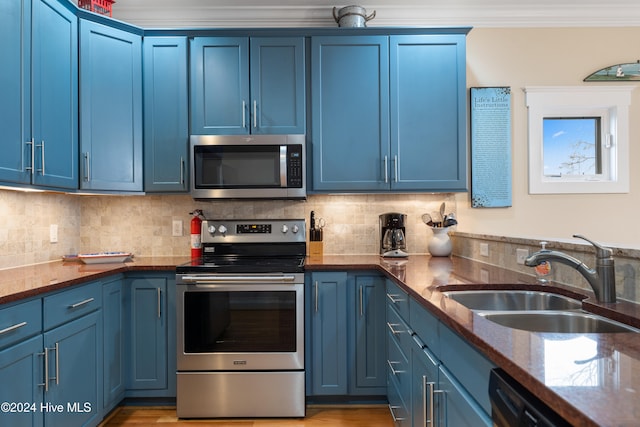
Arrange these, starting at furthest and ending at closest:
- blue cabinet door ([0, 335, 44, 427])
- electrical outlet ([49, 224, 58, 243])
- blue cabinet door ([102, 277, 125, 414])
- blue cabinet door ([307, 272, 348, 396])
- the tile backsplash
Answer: the tile backsplash → electrical outlet ([49, 224, 58, 243]) → blue cabinet door ([307, 272, 348, 396]) → blue cabinet door ([102, 277, 125, 414]) → blue cabinet door ([0, 335, 44, 427])

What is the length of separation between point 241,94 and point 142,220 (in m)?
1.20

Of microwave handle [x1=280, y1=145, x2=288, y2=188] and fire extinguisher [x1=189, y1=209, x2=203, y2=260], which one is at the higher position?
microwave handle [x1=280, y1=145, x2=288, y2=188]

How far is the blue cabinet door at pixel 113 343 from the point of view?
2.10 m

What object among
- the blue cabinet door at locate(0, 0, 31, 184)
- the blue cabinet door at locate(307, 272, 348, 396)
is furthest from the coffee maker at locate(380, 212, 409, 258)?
the blue cabinet door at locate(0, 0, 31, 184)

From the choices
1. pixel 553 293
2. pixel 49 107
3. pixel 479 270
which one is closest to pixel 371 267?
pixel 479 270

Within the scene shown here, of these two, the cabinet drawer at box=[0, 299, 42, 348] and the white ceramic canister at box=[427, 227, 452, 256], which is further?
the white ceramic canister at box=[427, 227, 452, 256]

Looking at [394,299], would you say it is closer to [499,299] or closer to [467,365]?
[499,299]

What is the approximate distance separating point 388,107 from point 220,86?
3.75 ft

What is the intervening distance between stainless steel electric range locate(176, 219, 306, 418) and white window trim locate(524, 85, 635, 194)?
6.53 ft

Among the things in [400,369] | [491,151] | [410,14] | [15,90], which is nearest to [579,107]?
[491,151]

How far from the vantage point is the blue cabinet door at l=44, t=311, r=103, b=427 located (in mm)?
1645

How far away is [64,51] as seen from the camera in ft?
7.11

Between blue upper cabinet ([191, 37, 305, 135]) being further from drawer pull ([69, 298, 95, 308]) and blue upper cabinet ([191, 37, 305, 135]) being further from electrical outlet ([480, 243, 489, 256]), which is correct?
electrical outlet ([480, 243, 489, 256])

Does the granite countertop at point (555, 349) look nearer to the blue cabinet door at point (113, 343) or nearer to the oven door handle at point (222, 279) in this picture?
the blue cabinet door at point (113, 343)
